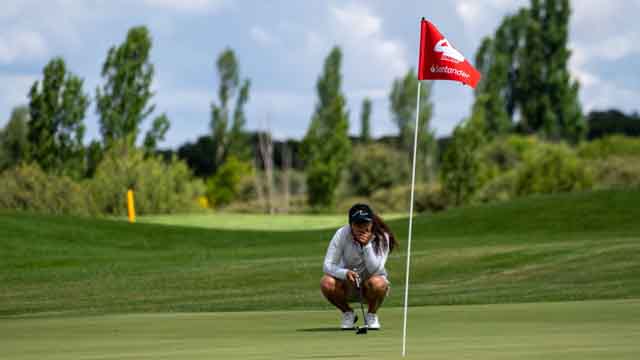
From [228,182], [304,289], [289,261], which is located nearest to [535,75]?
[228,182]

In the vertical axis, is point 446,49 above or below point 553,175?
below

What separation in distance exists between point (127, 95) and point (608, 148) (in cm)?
3234

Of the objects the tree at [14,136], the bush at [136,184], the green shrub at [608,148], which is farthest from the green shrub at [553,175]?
the tree at [14,136]

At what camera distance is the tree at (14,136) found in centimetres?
10655

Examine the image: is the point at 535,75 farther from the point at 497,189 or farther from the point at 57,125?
the point at 57,125

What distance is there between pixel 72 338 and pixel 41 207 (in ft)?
173

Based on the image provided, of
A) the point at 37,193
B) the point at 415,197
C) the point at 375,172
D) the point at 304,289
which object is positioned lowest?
the point at 304,289

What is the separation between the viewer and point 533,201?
5325 centimetres

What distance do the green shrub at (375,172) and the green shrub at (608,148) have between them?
60.4ft

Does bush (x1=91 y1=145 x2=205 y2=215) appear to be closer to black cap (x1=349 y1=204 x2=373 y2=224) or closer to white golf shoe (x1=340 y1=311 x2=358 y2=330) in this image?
white golf shoe (x1=340 y1=311 x2=358 y2=330)

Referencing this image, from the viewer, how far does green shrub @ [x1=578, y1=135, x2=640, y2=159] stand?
91062mm

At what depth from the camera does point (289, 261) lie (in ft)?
111

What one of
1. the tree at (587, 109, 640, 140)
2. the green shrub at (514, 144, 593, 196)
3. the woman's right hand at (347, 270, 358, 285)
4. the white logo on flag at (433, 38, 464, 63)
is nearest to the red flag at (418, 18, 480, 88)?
the white logo on flag at (433, 38, 464, 63)

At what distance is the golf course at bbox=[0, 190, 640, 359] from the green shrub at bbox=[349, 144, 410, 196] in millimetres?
53748
